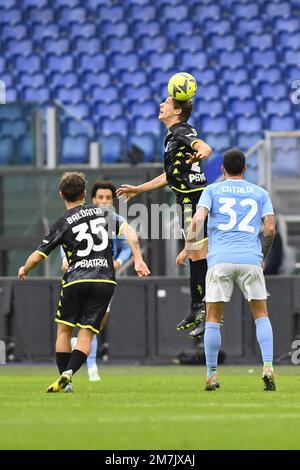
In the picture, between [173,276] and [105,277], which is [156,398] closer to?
[105,277]

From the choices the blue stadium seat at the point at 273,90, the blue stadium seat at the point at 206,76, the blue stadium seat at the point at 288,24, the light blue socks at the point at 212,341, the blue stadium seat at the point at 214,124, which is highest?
the blue stadium seat at the point at 288,24

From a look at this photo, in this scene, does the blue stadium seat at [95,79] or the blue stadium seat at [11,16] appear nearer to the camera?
the blue stadium seat at [95,79]

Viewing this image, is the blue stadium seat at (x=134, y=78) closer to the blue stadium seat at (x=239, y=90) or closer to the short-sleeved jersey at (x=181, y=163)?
the blue stadium seat at (x=239, y=90)

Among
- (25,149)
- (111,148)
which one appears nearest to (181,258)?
(25,149)

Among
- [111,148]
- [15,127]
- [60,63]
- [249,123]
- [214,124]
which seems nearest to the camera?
[15,127]

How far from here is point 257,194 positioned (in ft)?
37.1

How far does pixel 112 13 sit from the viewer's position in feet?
90.8

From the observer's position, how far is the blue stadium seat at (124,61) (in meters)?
26.4

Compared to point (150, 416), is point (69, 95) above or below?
above

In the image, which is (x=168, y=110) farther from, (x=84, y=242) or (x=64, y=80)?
(x=64, y=80)

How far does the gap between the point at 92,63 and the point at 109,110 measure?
70.6 inches

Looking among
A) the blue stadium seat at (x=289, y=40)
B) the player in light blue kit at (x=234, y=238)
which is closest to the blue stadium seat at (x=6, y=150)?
the blue stadium seat at (x=289, y=40)

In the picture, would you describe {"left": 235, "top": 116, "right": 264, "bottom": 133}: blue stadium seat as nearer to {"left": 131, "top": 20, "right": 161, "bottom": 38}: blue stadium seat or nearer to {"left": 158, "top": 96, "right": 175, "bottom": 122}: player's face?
{"left": 131, "top": 20, "right": 161, "bottom": 38}: blue stadium seat

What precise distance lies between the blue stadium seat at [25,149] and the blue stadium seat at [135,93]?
15.3 ft
